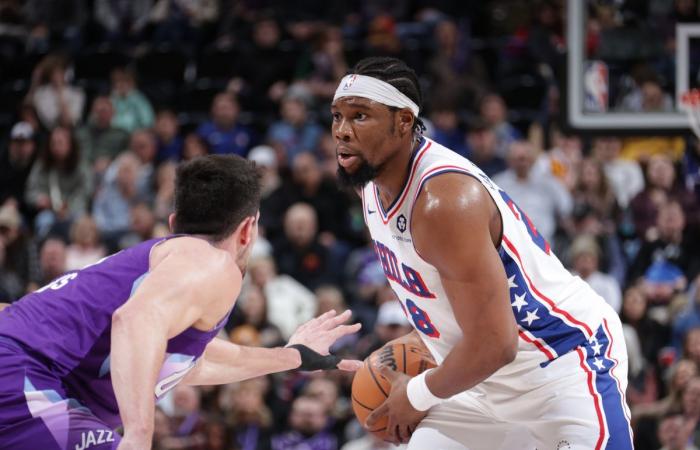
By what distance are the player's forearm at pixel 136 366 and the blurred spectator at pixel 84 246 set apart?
7.25 meters

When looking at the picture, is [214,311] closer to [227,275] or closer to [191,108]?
[227,275]

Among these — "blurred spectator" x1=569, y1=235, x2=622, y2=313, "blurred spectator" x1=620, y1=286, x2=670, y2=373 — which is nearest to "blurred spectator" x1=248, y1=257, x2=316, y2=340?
"blurred spectator" x1=569, y1=235, x2=622, y2=313

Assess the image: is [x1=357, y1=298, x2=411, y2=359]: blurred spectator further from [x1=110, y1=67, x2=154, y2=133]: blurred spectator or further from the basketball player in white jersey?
the basketball player in white jersey

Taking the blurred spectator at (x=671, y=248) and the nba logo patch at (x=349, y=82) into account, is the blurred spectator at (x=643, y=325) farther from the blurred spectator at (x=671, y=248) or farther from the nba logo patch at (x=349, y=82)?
the nba logo patch at (x=349, y=82)

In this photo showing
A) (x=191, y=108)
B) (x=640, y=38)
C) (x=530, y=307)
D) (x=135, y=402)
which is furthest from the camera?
(x=191, y=108)

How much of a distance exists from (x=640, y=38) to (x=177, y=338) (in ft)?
22.6

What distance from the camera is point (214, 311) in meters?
4.07

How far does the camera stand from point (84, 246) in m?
10.9

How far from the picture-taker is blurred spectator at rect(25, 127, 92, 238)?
12.1 m

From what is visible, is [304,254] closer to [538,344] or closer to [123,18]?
[123,18]

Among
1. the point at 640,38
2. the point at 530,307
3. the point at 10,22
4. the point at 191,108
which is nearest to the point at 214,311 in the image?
the point at 530,307

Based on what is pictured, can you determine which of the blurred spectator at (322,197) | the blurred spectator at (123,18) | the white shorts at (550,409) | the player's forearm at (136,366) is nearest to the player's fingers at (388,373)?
the white shorts at (550,409)

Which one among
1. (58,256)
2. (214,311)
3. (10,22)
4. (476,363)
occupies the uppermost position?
(10,22)

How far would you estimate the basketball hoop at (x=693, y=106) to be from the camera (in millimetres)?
9211
